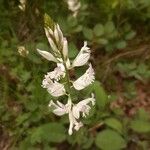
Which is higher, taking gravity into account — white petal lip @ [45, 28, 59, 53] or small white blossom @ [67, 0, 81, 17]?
white petal lip @ [45, 28, 59, 53]

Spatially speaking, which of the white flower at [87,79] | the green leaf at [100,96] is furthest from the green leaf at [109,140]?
the white flower at [87,79]

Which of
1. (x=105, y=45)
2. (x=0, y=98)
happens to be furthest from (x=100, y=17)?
(x=0, y=98)

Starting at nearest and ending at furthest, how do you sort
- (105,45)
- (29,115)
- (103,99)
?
(103,99)
(29,115)
(105,45)

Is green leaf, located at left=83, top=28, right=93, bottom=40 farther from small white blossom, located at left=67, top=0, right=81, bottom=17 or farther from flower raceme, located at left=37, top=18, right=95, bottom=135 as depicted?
flower raceme, located at left=37, top=18, right=95, bottom=135

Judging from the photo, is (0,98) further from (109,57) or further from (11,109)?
(109,57)

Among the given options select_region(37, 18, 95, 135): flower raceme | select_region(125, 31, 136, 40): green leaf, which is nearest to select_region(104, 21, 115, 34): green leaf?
select_region(125, 31, 136, 40): green leaf

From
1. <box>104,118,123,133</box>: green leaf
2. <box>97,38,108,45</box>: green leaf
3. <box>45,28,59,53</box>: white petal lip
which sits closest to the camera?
<box>45,28,59,53</box>: white petal lip
